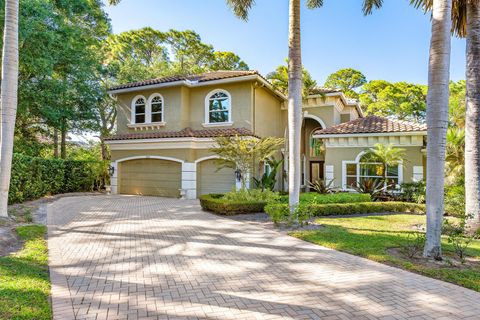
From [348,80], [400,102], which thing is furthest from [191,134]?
[400,102]

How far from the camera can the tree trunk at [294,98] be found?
10195 millimetres

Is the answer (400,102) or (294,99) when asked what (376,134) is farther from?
(400,102)

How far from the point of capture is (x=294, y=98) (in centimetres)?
1024

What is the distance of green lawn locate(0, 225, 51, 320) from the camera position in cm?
384

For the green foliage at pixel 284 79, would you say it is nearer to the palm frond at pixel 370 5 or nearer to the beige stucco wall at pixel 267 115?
the beige stucco wall at pixel 267 115

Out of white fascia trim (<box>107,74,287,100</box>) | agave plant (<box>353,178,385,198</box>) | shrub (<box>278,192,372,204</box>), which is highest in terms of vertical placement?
white fascia trim (<box>107,74,287,100</box>)

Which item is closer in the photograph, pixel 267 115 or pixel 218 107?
pixel 218 107

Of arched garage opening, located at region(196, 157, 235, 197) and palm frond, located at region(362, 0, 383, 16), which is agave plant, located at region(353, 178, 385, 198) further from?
palm frond, located at region(362, 0, 383, 16)

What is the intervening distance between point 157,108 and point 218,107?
Answer: 14.5ft

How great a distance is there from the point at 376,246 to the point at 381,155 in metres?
9.01

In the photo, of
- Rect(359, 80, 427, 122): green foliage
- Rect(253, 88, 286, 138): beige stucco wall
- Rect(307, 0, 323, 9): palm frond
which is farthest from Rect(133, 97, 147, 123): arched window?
Rect(359, 80, 427, 122): green foliage

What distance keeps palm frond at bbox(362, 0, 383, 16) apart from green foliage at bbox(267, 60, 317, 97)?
611cm

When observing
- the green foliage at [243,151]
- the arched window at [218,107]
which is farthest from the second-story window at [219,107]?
the green foliage at [243,151]

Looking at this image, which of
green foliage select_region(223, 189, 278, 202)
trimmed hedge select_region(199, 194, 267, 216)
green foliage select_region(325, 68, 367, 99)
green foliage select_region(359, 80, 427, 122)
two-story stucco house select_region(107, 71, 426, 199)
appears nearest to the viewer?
trimmed hedge select_region(199, 194, 267, 216)
